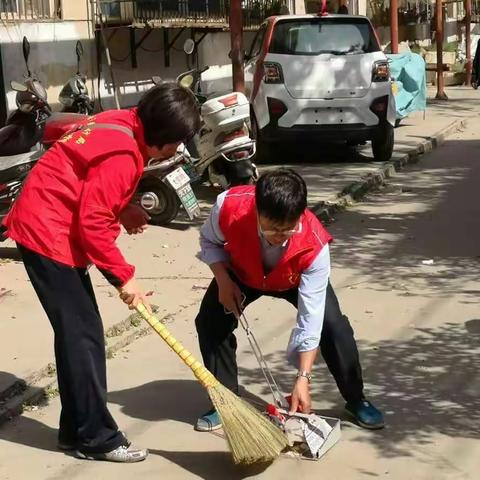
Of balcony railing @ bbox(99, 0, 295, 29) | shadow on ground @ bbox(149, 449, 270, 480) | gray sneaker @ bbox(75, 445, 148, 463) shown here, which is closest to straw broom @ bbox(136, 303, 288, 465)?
shadow on ground @ bbox(149, 449, 270, 480)

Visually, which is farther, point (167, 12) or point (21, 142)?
point (167, 12)

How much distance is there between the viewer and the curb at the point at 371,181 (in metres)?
9.41

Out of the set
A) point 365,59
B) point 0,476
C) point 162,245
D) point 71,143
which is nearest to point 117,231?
point 71,143

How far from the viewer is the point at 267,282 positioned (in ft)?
13.8

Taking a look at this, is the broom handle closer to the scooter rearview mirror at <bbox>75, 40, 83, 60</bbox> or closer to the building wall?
the building wall

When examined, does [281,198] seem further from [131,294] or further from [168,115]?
[131,294]

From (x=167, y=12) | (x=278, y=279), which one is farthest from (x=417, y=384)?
(x=167, y=12)

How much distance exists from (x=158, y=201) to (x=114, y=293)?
213 centimetres

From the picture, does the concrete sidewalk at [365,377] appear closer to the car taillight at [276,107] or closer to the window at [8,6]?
the car taillight at [276,107]

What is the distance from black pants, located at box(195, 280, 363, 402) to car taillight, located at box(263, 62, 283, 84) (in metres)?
7.58

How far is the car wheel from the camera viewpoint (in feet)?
28.3

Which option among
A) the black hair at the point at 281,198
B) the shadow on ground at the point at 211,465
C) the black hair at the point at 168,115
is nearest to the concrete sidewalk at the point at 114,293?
the shadow on ground at the point at 211,465

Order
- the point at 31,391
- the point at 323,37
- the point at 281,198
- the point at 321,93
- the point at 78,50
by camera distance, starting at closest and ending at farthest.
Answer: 1. the point at 281,198
2. the point at 31,391
3. the point at 321,93
4. the point at 323,37
5. the point at 78,50

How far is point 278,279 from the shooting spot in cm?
416
